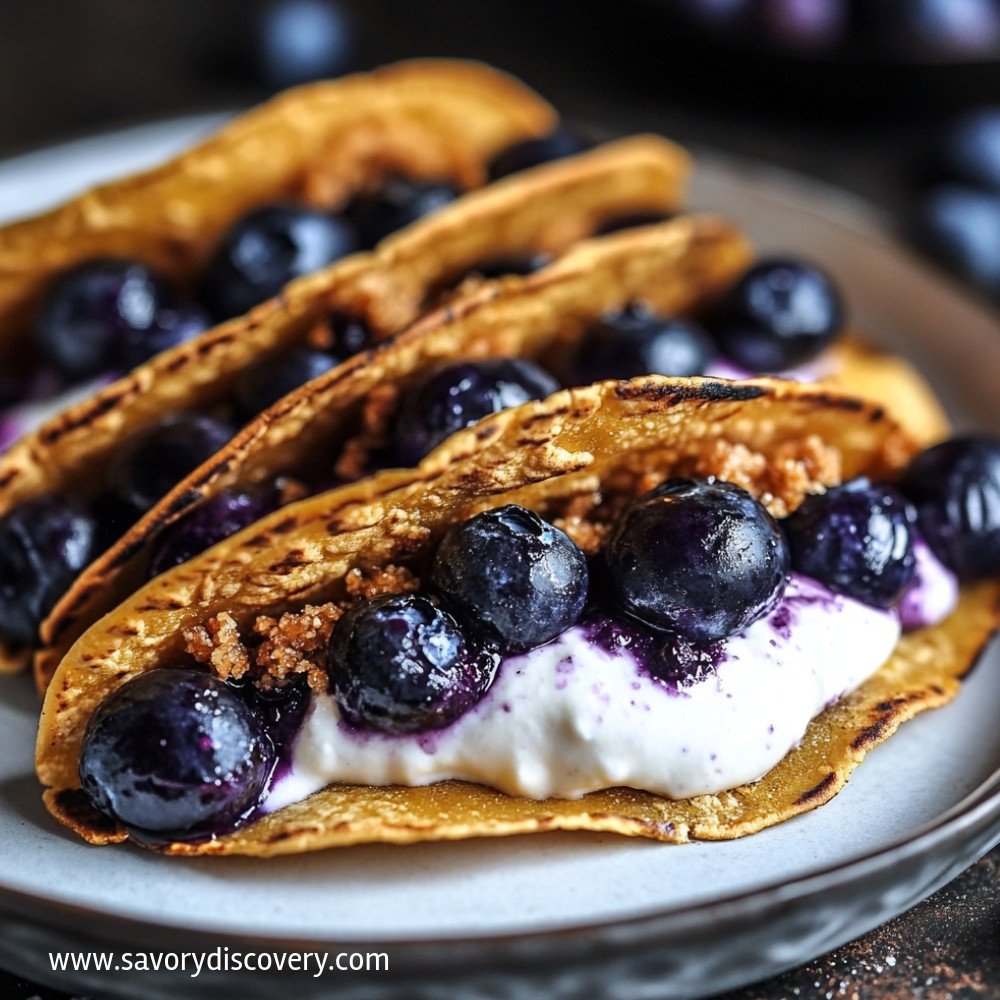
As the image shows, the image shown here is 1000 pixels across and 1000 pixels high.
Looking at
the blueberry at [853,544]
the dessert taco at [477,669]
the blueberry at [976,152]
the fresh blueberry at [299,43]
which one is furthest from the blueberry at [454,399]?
the fresh blueberry at [299,43]

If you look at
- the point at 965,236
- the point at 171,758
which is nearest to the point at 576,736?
the point at 171,758

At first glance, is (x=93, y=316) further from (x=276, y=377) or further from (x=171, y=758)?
(x=171, y=758)

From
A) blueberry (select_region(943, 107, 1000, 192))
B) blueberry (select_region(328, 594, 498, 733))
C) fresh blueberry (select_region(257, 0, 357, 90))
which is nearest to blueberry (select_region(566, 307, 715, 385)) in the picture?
blueberry (select_region(328, 594, 498, 733))

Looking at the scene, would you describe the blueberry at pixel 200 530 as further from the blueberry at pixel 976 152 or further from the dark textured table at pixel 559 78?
the blueberry at pixel 976 152

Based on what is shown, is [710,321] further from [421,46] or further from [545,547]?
[421,46]

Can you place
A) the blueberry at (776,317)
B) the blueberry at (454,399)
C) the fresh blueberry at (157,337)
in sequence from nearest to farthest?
the blueberry at (454,399)
the fresh blueberry at (157,337)
the blueberry at (776,317)
